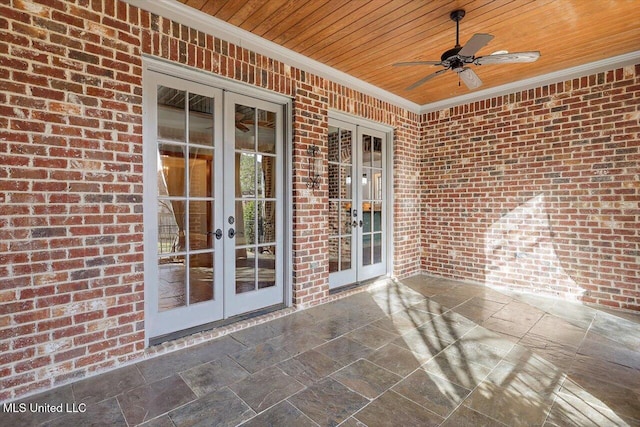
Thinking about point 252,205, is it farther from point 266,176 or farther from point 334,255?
point 334,255

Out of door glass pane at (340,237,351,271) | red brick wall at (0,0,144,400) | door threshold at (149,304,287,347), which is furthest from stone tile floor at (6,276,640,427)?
door glass pane at (340,237,351,271)

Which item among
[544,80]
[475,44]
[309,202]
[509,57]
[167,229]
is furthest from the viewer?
[544,80]

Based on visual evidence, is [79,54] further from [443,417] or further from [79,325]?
[443,417]

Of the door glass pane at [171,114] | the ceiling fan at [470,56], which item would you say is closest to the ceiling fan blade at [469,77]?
the ceiling fan at [470,56]

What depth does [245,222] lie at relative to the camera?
10.8ft

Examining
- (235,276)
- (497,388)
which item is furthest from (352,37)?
(497,388)

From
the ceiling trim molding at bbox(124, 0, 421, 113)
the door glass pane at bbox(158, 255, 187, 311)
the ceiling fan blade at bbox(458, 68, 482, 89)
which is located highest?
the ceiling trim molding at bbox(124, 0, 421, 113)

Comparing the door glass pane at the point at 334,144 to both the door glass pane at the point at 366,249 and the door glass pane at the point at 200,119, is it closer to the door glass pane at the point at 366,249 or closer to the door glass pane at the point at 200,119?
the door glass pane at the point at 366,249

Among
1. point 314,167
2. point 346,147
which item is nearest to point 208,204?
point 314,167

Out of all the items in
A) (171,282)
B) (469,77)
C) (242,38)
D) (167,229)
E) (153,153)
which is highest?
(242,38)

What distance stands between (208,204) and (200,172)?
12.4 inches

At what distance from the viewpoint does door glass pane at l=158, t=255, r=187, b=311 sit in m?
2.79

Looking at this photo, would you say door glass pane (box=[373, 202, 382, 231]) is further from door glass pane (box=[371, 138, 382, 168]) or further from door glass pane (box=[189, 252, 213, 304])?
door glass pane (box=[189, 252, 213, 304])

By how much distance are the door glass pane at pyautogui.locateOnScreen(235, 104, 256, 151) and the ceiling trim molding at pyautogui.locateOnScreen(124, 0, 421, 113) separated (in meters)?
0.60
